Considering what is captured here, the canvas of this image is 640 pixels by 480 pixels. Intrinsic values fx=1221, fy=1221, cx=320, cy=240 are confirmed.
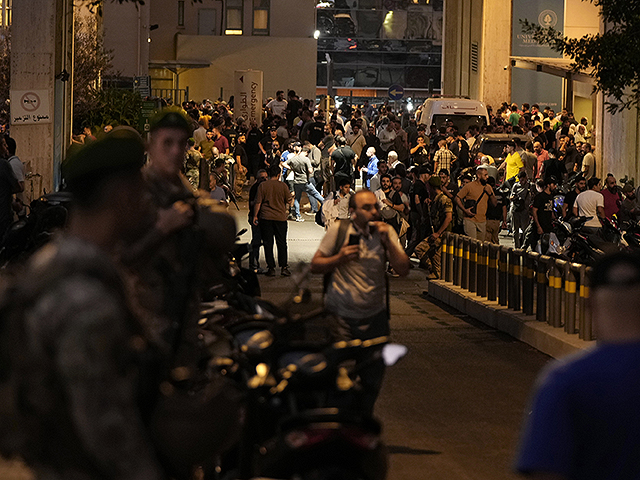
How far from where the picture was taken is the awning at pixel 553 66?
39.5 m

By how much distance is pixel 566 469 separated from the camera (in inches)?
122

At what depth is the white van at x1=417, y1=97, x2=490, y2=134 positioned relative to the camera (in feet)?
122

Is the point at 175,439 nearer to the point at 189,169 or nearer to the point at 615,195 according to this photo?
the point at 615,195

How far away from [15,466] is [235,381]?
111 inches

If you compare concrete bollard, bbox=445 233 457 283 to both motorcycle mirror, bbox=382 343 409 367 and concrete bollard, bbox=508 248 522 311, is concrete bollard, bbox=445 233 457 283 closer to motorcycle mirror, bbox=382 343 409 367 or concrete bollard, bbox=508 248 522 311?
concrete bollard, bbox=508 248 522 311

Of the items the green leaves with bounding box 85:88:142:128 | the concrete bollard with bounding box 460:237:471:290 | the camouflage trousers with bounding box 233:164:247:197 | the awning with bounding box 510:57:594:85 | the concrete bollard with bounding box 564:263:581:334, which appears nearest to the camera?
the concrete bollard with bounding box 564:263:581:334

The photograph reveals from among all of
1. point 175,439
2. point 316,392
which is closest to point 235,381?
point 316,392

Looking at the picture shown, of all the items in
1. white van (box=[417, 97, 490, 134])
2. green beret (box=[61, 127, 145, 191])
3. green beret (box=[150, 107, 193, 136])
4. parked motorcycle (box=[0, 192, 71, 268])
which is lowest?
parked motorcycle (box=[0, 192, 71, 268])

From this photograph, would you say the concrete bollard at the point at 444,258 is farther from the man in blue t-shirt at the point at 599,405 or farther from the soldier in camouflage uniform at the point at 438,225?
the man in blue t-shirt at the point at 599,405

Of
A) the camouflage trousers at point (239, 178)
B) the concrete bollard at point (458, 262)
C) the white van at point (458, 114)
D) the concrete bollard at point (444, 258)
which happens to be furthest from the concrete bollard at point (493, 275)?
the white van at point (458, 114)

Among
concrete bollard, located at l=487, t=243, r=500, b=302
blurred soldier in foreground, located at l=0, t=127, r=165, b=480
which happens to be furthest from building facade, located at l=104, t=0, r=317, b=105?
blurred soldier in foreground, located at l=0, t=127, r=165, b=480

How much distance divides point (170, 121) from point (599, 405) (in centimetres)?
405

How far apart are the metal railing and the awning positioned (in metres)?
20.5

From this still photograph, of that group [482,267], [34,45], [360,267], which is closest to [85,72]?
[34,45]
